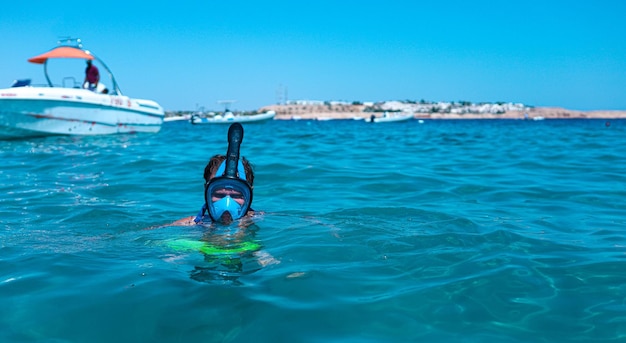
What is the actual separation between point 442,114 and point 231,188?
463 ft

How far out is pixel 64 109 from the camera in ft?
52.6

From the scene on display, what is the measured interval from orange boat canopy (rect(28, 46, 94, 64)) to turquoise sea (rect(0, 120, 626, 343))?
37.8ft

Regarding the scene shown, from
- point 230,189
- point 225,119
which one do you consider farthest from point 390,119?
point 230,189

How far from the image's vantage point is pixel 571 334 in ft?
8.23

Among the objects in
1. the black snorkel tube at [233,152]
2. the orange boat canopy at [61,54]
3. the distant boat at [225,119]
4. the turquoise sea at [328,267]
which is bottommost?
the turquoise sea at [328,267]

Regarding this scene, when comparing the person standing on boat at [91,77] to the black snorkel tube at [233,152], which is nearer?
the black snorkel tube at [233,152]

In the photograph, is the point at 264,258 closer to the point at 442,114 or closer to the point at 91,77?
the point at 91,77

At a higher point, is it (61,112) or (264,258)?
(61,112)

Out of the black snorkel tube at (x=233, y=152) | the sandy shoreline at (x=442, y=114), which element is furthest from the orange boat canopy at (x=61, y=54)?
the sandy shoreline at (x=442, y=114)

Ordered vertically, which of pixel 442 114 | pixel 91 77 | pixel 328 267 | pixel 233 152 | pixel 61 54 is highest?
pixel 61 54

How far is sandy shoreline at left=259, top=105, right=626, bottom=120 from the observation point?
137125 mm

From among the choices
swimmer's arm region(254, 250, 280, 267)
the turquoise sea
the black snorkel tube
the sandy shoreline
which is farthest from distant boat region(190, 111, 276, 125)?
the sandy shoreline

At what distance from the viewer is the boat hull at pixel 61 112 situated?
15.0 metres

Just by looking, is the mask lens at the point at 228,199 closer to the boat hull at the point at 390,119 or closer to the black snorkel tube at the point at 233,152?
the black snorkel tube at the point at 233,152
